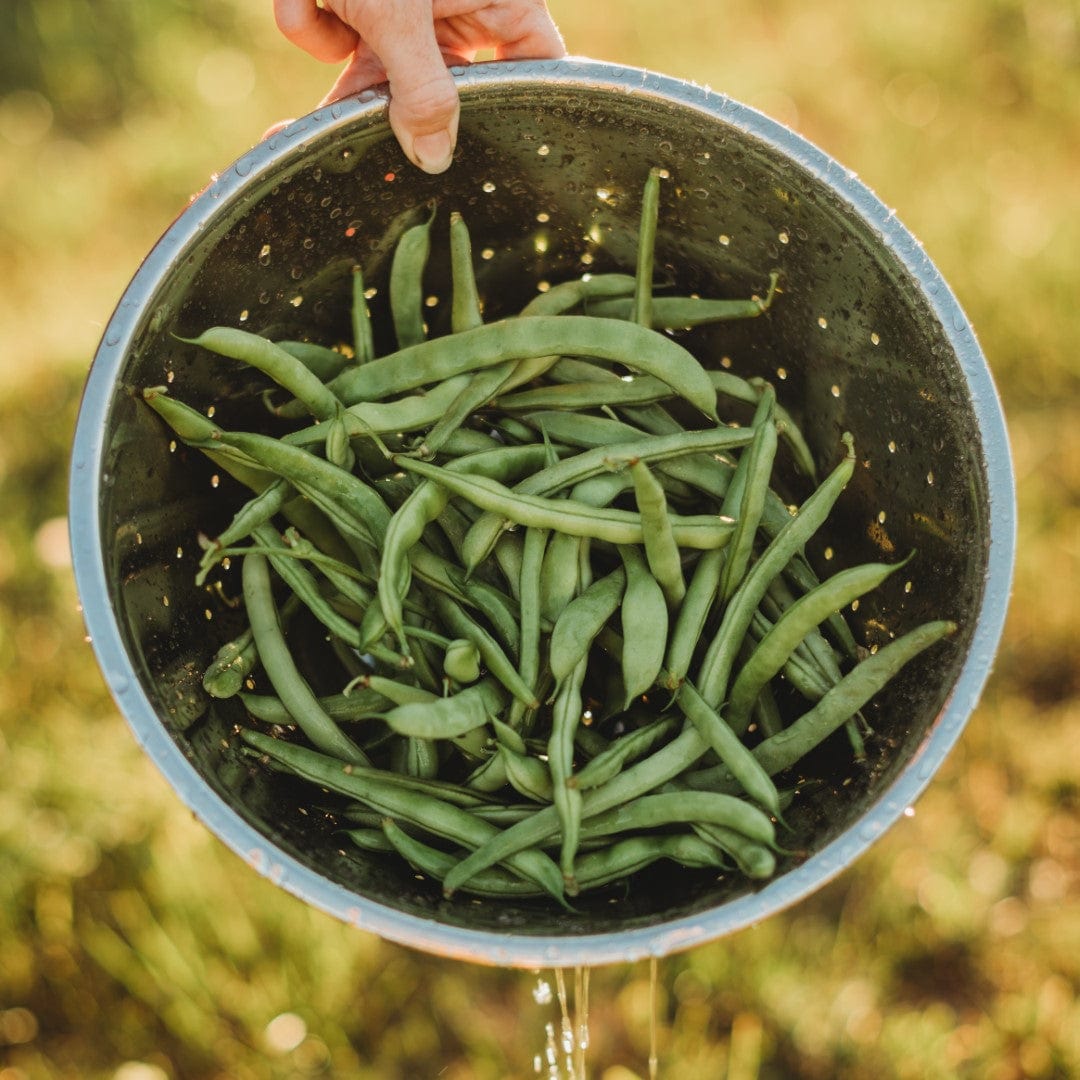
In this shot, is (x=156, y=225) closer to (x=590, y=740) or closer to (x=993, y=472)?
(x=590, y=740)

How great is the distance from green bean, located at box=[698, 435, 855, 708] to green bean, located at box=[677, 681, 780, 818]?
4cm

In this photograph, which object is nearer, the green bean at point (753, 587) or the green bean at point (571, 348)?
the green bean at point (753, 587)

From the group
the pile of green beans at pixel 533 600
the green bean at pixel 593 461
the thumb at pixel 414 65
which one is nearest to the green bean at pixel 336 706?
the pile of green beans at pixel 533 600

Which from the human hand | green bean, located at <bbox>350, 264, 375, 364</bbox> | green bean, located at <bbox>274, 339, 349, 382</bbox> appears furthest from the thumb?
green bean, located at <bbox>274, 339, 349, 382</bbox>

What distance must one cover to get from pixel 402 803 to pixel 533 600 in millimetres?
334

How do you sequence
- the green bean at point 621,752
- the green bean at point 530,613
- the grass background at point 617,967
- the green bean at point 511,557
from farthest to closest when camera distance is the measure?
1. the grass background at point 617,967
2. the green bean at point 511,557
3. the green bean at point 530,613
4. the green bean at point 621,752

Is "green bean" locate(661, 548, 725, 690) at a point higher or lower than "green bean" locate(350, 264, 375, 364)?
lower

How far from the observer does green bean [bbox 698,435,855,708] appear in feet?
5.18

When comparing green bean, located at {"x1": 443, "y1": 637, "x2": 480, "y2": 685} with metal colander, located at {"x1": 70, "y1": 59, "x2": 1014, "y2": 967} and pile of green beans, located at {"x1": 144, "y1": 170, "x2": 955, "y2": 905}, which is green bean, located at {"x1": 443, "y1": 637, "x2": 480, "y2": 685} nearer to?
pile of green beans, located at {"x1": 144, "y1": 170, "x2": 955, "y2": 905}

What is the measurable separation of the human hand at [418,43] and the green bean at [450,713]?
78cm

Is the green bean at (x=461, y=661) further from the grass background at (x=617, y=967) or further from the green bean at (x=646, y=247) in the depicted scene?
the grass background at (x=617, y=967)

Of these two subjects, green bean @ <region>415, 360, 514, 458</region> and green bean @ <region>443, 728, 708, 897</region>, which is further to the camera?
green bean @ <region>415, 360, 514, 458</region>

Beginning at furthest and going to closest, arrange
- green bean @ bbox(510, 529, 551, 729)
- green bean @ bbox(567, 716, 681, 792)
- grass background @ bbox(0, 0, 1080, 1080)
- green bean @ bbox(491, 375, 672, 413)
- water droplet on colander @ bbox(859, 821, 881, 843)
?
grass background @ bbox(0, 0, 1080, 1080) < green bean @ bbox(491, 375, 672, 413) < green bean @ bbox(510, 529, 551, 729) < green bean @ bbox(567, 716, 681, 792) < water droplet on colander @ bbox(859, 821, 881, 843)

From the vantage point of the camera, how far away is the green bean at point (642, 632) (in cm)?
154
